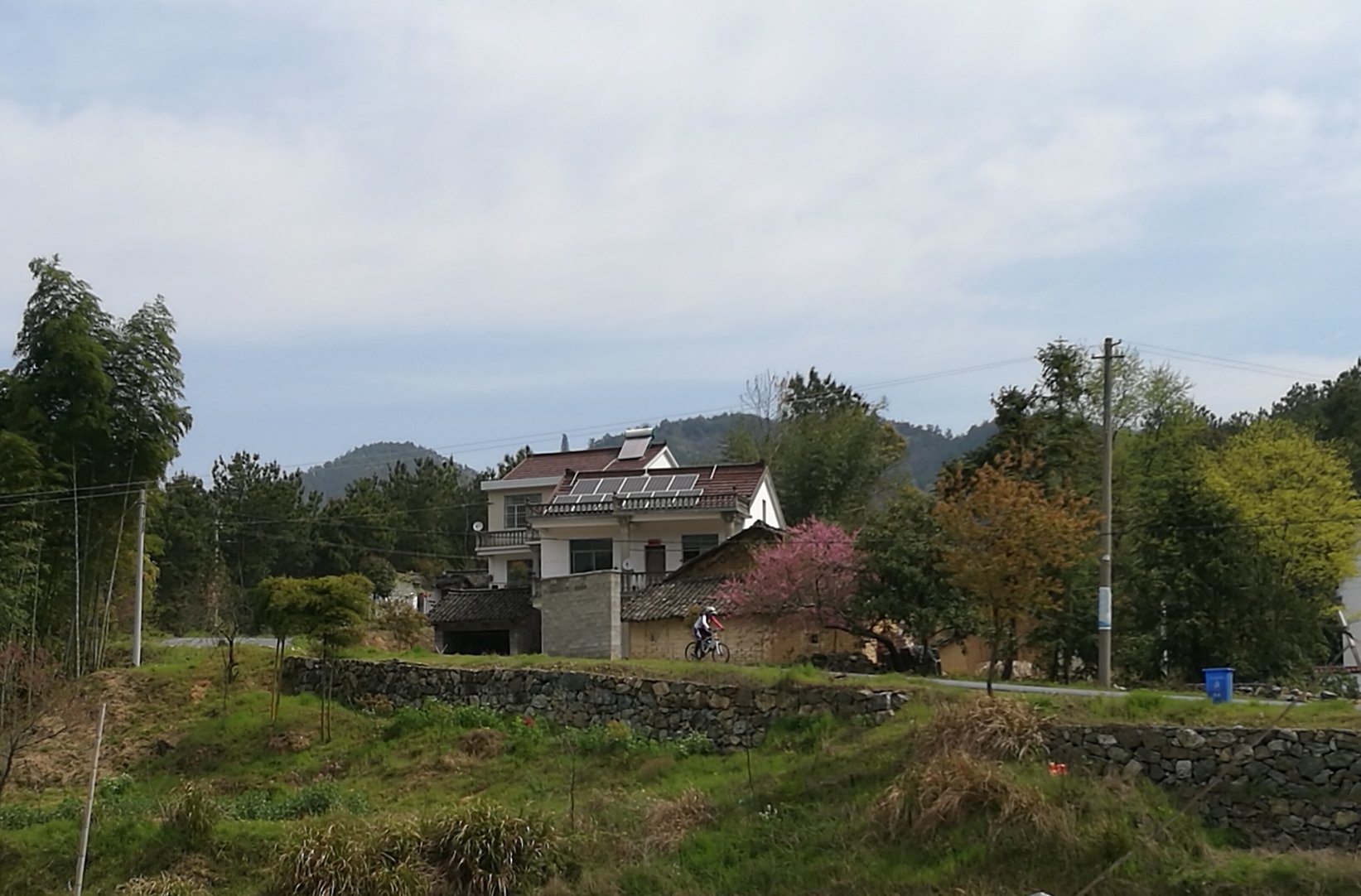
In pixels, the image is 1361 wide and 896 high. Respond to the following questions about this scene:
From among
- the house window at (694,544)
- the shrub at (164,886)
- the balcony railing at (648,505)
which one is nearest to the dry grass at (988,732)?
the shrub at (164,886)

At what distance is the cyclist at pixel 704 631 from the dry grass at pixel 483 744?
5741mm

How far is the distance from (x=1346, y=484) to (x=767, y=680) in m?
18.3

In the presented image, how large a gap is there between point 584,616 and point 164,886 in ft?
44.1

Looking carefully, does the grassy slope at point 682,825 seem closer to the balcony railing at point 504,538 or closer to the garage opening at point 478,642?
the garage opening at point 478,642

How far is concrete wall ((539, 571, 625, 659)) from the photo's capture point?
2855 cm

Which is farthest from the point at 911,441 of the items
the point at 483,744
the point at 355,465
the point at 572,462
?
the point at 483,744

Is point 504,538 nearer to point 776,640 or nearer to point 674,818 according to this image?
point 776,640

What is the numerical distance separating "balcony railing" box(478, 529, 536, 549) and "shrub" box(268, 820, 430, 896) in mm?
24445

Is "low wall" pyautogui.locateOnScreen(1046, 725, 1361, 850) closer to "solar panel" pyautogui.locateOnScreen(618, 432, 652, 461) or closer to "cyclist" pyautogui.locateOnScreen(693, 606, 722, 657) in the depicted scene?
"cyclist" pyautogui.locateOnScreen(693, 606, 722, 657)

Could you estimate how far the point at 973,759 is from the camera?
1541 cm

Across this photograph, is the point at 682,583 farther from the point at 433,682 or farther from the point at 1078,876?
the point at 1078,876

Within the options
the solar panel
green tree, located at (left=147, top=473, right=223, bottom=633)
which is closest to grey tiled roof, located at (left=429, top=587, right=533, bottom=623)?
the solar panel

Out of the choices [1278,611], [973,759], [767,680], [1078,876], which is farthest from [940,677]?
[1078,876]

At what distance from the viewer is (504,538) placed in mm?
41188
